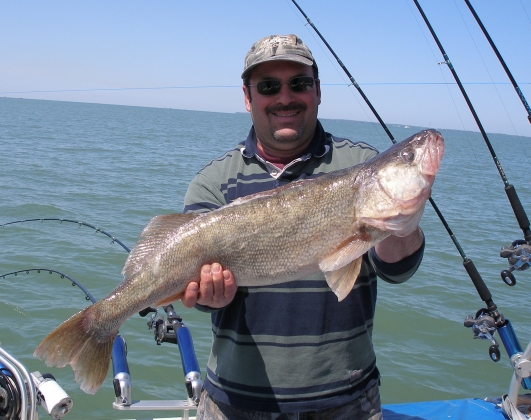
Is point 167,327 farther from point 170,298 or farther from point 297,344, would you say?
point 297,344

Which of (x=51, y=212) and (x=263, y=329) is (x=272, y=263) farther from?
(x=51, y=212)

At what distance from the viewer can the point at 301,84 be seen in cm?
319

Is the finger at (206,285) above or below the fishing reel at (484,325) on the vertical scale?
above

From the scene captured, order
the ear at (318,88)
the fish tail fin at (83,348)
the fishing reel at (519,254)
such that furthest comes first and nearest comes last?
the fishing reel at (519,254), the ear at (318,88), the fish tail fin at (83,348)

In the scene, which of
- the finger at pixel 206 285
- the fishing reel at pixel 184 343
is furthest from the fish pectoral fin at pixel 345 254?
the fishing reel at pixel 184 343

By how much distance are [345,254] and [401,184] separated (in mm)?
491

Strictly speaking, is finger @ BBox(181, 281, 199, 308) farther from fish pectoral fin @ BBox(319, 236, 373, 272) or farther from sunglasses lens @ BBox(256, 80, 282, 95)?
sunglasses lens @ BBox(256, 80, 282, 95)

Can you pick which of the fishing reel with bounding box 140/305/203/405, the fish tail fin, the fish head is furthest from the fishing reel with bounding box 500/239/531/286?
the fish tail fin

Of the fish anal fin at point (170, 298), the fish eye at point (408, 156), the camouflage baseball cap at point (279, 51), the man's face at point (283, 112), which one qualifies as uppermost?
the camouflage baseball cap at point (279, 51)

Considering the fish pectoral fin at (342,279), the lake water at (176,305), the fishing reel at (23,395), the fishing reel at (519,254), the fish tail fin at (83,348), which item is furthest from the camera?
the lake water at (176,305)

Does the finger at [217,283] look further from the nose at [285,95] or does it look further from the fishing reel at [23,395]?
the fishing reel at [23,395]

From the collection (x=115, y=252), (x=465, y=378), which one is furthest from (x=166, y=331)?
(x=115, y=252)

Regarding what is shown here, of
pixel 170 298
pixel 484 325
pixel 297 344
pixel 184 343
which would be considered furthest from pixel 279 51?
pixel 484 325

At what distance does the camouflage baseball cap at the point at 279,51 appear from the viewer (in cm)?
310
